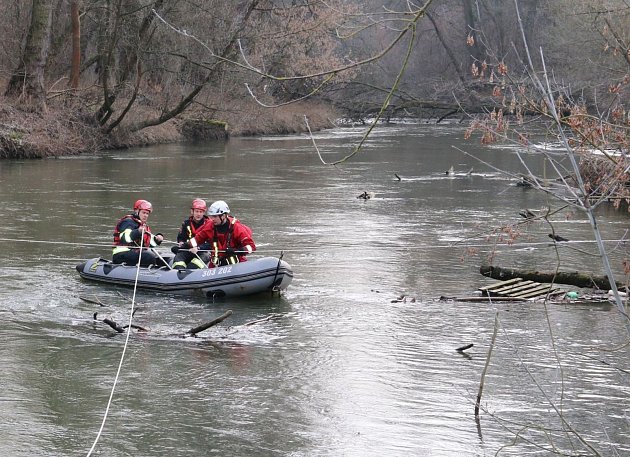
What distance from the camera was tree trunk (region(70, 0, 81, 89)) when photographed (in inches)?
1200

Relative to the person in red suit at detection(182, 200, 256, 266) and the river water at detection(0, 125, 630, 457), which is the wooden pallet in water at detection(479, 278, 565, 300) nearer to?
the river water at detection(0, 125, 630, 457)

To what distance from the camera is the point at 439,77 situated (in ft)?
139

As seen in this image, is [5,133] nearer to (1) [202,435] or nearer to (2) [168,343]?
(2) [168,343]

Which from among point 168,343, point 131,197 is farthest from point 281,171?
point 168,343

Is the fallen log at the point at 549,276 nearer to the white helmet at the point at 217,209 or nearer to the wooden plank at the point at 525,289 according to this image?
the wooden plank at the point at 525,289

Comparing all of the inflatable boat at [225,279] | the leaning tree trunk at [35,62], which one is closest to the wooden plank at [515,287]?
the inflatable boat at [225,279]

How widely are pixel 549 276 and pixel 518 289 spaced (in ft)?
1.72

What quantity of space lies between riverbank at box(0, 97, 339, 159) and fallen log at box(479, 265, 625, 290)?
1193 centimetres

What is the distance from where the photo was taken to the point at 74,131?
98.4 feet

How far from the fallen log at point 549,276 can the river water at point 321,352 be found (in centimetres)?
29

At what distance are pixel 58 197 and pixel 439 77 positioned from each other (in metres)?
25.0

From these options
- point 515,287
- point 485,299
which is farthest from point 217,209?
point 515,287

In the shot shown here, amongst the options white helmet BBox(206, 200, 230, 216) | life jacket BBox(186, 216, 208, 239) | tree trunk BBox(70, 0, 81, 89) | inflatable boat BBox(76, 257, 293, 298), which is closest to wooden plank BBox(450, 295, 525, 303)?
inflatable boat BBox(76, 257, 293, 298)

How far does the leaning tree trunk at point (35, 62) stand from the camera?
29109 mm
